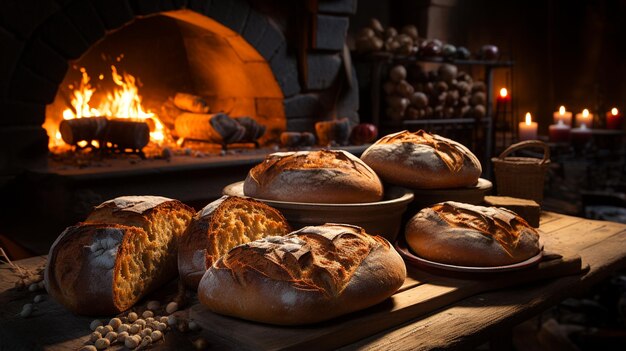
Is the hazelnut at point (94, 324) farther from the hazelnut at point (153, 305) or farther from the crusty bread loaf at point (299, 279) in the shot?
the crusty bread loaf at point (299, 279)

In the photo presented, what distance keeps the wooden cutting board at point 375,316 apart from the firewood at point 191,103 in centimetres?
353

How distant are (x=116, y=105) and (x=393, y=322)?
4.11m

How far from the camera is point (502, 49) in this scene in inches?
339

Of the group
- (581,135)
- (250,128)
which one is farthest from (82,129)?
(581,135)

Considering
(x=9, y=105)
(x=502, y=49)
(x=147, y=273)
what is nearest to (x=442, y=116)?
(x=502, y=49)

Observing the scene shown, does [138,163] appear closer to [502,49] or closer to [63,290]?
[63,290]

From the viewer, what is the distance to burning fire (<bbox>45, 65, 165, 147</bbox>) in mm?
4785

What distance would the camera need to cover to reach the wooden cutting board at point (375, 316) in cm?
123

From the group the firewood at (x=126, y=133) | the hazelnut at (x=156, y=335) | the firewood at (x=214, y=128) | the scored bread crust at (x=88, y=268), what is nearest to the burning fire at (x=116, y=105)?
the firewood at (x=214, y=128)

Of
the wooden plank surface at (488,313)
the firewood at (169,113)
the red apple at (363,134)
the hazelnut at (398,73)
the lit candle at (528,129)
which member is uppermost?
the hazelnut at (398,73)

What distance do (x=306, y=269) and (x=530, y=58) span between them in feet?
26.5

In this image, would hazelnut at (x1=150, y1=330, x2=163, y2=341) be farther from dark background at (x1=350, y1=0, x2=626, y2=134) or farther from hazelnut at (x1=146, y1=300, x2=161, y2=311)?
dark background at (x1=350, y1=0, x2=626, y2=134)

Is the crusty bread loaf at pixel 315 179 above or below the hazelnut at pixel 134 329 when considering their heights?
above

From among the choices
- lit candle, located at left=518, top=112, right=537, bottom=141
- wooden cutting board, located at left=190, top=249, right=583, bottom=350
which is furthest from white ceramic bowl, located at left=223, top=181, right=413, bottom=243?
lit candle, located at left=518, top=112, right=537, bottom=141
